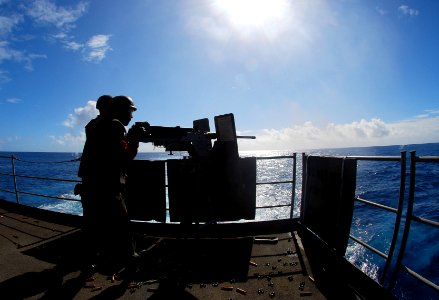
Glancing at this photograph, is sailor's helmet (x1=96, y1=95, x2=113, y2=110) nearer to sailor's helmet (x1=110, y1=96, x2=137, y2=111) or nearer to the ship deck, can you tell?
sailor's helmet (x1=110, y1=96, x2=137, y2=111)

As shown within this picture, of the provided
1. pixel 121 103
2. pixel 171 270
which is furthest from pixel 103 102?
pixel 171 270

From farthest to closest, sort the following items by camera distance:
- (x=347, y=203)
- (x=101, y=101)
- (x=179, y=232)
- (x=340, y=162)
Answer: (x=179, y=232)
(x=101, y=101)
(x=340, y=162)
(x=347, y=203)

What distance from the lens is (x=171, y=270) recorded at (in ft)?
12.7

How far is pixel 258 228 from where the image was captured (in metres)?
5.42

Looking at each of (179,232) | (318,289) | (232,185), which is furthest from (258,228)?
(318,289)

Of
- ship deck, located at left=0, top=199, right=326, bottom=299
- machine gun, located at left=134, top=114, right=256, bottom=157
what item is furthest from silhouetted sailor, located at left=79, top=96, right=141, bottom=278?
machine gun, located at left=134, top=114, right=256, bottom=157

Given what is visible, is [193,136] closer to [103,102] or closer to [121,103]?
A: [121,103]

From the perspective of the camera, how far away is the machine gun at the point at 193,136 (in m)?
4.69

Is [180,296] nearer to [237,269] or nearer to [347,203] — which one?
[237,269]

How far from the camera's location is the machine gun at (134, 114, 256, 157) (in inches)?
185

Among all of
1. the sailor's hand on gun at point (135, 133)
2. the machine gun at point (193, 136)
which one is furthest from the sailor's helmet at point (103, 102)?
the machine gun at point (193, 136)

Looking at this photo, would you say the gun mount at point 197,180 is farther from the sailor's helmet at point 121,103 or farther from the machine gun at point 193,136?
the sailor's helmet at point 121,103

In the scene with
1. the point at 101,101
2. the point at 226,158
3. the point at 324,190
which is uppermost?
the point at 101,101

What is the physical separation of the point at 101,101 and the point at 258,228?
12.0ft
